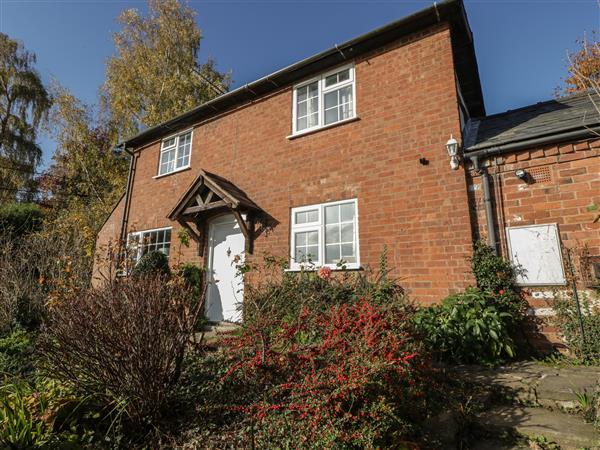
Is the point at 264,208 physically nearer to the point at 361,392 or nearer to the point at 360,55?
the point at 360,55

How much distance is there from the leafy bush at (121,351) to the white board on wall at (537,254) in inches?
199

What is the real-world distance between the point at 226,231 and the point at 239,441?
654cm

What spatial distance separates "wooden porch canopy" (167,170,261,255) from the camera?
7660mm

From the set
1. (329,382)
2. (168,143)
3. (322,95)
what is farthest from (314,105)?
(329,382)

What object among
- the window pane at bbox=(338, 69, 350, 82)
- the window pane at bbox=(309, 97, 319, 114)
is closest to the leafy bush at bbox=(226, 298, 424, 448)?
the window pane at bbox=(309, 97, 319, 114)

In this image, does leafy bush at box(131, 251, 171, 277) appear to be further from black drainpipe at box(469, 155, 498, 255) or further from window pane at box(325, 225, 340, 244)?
black drainpipe at box(469, 155, 498, 255)

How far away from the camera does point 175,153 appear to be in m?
10.7

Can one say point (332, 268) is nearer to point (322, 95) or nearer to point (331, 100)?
point (331, 100)

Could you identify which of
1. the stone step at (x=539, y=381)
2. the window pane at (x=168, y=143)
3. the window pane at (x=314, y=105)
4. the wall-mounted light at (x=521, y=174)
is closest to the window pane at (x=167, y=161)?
the window pane at (x=168, y=143)

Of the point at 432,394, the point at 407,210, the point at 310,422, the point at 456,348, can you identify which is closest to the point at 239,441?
the point at 310,422

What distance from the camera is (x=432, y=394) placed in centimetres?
312

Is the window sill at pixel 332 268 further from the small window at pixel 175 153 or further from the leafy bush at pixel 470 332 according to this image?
the small window at pixel 175 153

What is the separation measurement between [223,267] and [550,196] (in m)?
7.12

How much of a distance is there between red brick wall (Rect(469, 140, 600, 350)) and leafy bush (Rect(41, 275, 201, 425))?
201 inches
